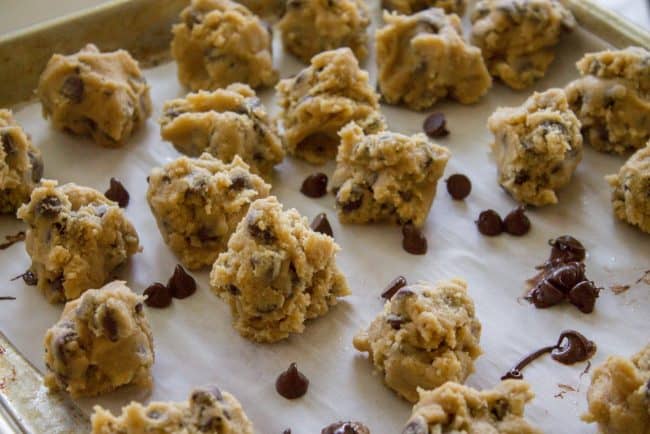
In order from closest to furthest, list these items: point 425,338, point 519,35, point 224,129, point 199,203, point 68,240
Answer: point 425,338 < point 68,240 < point 199,203 < point 224,129 < point 519,35

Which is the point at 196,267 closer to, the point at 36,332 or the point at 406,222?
the point at 36,332

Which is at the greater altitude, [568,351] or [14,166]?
[14,166]

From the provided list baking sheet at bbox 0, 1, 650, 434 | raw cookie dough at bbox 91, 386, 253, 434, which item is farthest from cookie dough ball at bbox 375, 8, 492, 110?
raw cookie dough at bbox 91, 386, 253, 434

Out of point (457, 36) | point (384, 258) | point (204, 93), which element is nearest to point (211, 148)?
point (204, 93)

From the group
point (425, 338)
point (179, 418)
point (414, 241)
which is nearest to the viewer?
point (179, 418)

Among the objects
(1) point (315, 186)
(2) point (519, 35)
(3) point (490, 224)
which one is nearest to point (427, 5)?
(2) point (519, 35)

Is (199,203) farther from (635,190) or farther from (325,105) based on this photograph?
(635,190)

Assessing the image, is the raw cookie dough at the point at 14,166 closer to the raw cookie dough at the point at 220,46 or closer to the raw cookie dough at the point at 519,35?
the raw cookie dough at the point at 220,46
